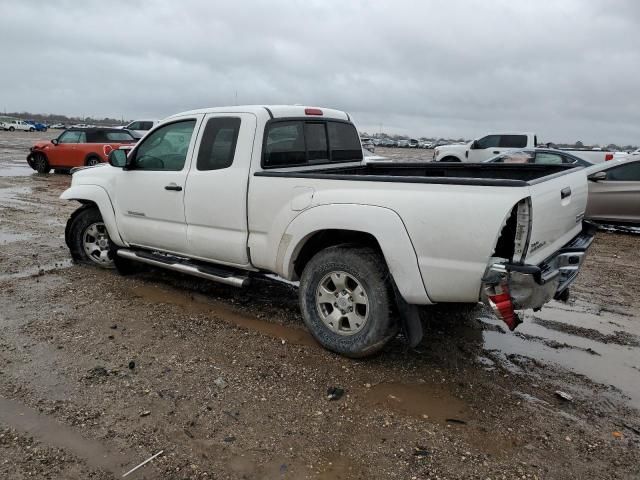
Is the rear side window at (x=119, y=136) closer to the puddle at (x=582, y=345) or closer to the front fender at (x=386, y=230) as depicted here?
the front fender at (x=386, y=230)

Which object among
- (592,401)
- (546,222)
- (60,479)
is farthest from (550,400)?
(60,479)

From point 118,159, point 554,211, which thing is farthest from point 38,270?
point 554,211

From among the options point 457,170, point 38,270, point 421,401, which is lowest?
point 421,401

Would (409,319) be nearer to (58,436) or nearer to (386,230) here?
(386,230)

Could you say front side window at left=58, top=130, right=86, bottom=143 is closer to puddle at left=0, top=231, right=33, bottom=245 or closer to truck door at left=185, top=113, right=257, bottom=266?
puddle at left=0, top=231, right=33, bottom=245

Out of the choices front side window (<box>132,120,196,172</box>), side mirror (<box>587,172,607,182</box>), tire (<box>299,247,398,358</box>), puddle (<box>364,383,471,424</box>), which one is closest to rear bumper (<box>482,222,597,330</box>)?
puddle (<box>364,383,471,424</box>)

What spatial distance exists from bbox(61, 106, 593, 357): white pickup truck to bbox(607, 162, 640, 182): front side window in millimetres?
5436

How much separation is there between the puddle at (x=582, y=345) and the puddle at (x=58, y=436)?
3.01 meters

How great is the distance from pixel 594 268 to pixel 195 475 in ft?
20.4

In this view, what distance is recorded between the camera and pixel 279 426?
10.5 ft

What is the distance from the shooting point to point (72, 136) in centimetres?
1797

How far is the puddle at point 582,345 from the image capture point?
13.0 feet

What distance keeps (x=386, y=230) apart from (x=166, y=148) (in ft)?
9.07

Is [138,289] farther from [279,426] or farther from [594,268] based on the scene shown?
[594,268]
